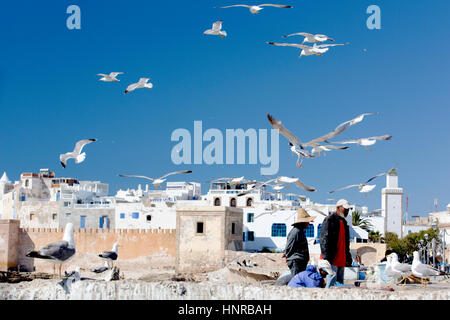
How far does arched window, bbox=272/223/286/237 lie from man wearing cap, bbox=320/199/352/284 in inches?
1146

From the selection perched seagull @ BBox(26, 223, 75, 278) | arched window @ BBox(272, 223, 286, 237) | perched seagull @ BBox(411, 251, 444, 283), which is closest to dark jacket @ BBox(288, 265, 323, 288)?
perched seagull @ BBox(411, 251, 444, 283)

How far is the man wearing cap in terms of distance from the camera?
10.4m

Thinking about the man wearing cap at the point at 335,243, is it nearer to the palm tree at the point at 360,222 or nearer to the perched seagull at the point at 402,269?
the perched seagull at the point at 402,269

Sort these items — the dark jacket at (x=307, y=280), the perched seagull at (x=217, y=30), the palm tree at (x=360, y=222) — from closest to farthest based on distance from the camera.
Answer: the dark jacket at (x=307, y=280) < the perched seagull at (x=217, y=30) < the palm tree at (x=360, y=222)

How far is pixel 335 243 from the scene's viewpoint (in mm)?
10492

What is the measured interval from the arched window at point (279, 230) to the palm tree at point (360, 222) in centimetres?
1110

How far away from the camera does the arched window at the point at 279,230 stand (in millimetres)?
39750

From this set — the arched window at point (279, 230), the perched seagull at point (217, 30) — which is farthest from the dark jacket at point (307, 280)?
the arched window at point (279, 230)

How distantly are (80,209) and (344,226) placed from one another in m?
38.1

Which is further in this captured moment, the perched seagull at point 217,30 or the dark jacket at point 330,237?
the perched seagull at point 217,30

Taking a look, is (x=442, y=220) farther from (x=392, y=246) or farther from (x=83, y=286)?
(x=83, y=286)

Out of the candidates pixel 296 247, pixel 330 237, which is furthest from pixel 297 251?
pixel 330 237

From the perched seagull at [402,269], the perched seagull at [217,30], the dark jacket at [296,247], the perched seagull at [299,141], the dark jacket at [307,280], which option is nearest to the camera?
the dark jacket at [307,280]

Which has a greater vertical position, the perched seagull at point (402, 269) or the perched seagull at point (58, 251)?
the perched seagull at point (58, 251)
